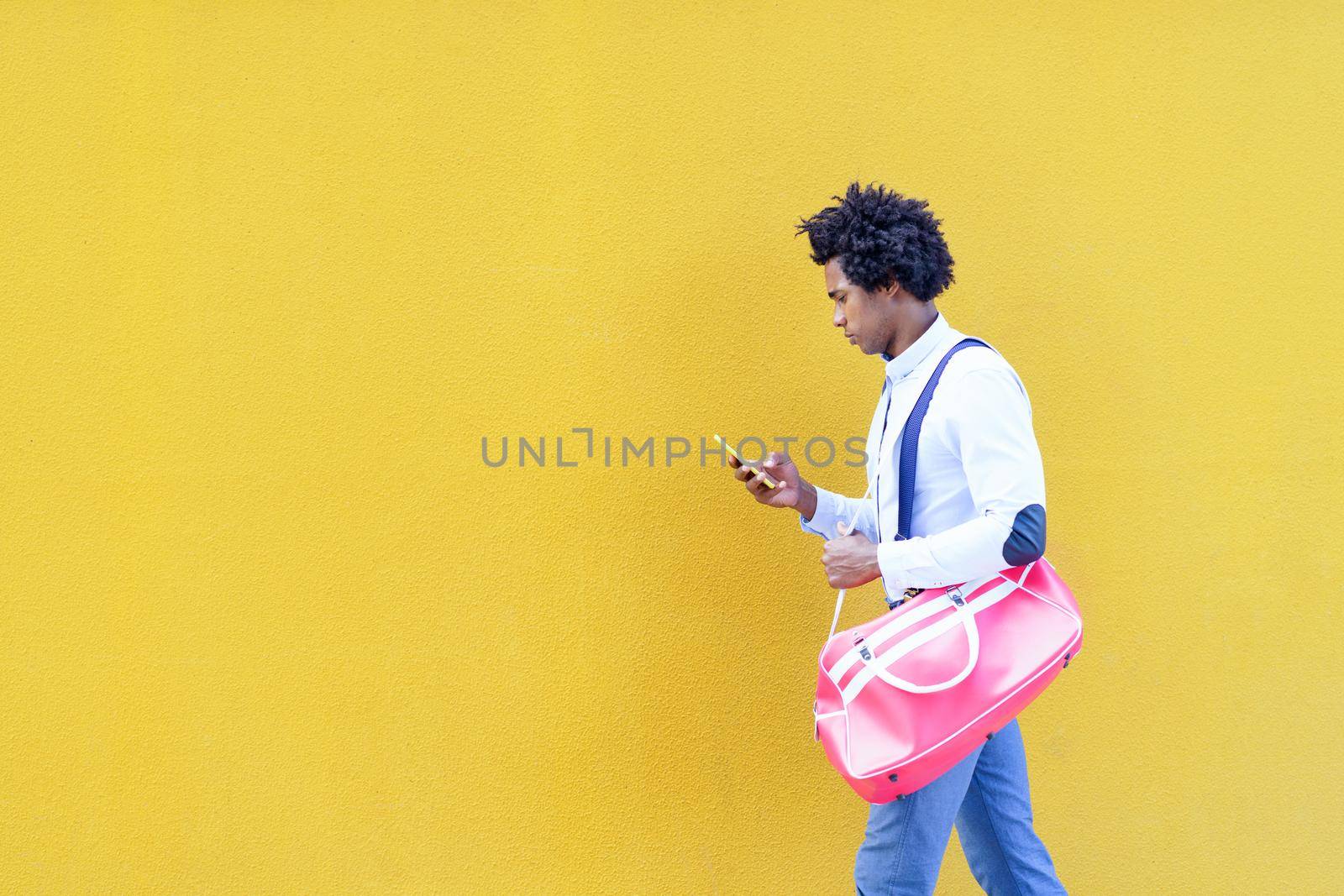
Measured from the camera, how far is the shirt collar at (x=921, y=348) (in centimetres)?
196

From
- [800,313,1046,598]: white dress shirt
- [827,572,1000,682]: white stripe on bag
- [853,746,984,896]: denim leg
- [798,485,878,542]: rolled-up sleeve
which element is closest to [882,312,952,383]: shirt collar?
[800,313,1046,598]: white dress shirt

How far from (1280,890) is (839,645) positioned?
1.75 meters

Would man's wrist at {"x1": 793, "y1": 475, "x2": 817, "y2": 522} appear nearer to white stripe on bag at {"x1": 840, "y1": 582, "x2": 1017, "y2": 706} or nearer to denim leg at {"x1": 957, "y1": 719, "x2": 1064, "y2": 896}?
white stripe on bag at {"x1": 840, "y1": 582, "x2": 1017, "y2": 706}

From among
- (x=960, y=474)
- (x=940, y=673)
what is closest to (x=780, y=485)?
(x=960, y=474)

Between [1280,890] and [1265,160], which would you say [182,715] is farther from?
[1265,160]

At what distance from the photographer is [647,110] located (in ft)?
8.34

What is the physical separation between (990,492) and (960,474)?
0.13 meters

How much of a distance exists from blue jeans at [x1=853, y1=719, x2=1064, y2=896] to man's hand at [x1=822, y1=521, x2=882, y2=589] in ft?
1.29

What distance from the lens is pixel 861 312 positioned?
1.99 meters

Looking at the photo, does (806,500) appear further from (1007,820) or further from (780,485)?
(1007,820)

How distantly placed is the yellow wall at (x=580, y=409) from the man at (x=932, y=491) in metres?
0.57

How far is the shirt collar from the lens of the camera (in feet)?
6.44

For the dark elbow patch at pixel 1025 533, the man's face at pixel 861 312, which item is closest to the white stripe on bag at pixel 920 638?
the dark elbow patch at pixel 1025 533

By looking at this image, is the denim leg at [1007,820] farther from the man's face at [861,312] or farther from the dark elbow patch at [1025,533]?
the man's face at [861,312]
